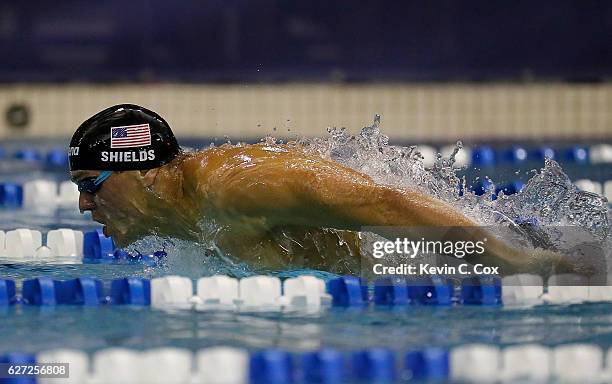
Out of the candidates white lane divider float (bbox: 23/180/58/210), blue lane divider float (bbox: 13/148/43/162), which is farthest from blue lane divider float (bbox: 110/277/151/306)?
blue lane divider float (bbox: 13/148/43/162)

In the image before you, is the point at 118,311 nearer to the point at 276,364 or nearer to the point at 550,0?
the point at 276,364

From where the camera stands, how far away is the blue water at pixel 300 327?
3236 millimetres

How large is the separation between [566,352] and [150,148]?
1.54m

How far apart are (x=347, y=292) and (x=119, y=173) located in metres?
0.84

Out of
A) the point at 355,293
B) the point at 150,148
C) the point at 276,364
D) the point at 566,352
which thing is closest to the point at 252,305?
the point at 355,293

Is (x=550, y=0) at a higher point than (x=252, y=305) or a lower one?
higher

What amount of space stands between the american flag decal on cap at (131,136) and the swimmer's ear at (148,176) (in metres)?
0.09

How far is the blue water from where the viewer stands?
127 inches

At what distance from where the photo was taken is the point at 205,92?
338 inches

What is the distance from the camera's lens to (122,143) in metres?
3.82

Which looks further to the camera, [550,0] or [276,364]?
[550,0]

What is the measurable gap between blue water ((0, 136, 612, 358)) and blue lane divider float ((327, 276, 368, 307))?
7cm

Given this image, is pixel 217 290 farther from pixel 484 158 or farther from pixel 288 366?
pixel 484 158

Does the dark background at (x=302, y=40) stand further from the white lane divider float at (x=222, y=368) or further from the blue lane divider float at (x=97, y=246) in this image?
the white lane divider float at (x=222, y=368)
